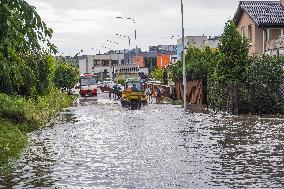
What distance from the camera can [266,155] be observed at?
16734 millimetres

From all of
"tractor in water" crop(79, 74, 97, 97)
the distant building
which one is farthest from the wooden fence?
the distant building

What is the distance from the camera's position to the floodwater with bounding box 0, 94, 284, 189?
42.0 feet

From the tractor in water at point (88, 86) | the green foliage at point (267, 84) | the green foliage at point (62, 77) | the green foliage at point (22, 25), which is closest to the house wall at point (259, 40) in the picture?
the green foliage at point (267, 84)

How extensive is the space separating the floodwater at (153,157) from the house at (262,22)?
1992cm

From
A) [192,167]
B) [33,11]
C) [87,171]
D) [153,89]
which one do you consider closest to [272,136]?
[192,167]

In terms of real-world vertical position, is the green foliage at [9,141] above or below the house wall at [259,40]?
below

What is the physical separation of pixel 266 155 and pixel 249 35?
33.7m

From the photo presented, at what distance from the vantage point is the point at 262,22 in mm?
45969

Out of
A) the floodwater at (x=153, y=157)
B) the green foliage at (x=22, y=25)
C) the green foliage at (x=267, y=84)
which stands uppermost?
the green foliage at (x=22, y=25)

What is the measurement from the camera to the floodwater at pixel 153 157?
12.8 m

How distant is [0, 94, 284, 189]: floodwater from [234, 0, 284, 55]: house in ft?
65.4

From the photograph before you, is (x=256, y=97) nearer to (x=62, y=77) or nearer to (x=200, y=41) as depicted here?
(x=62, y=77)

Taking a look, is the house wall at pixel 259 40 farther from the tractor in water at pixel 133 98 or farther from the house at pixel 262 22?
the tractor in water at pixel 133 98

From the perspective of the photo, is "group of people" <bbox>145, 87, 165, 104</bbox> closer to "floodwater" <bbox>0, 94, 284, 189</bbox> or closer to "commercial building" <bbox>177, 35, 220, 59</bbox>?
"commercial building" <bbox>177, 35, 220, 59</bbox>
